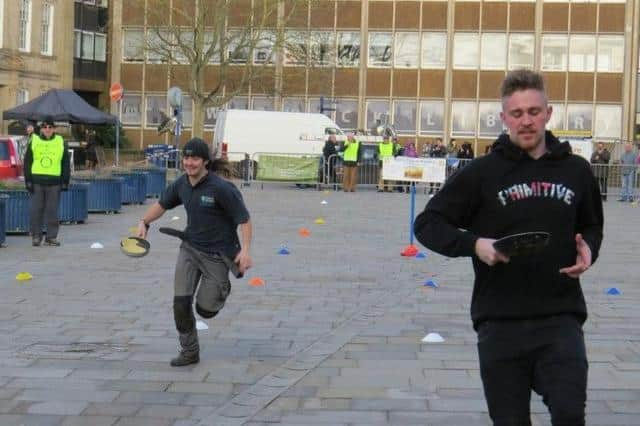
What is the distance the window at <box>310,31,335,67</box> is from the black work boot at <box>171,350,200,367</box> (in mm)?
44860

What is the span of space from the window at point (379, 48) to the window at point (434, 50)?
167cm

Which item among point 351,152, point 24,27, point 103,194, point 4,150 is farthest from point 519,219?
point 24,27

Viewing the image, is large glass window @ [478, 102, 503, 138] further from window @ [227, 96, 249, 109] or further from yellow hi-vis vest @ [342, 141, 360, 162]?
yellow hi-vis vest @ [342, 141, 360, 162]

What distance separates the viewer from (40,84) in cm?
5256

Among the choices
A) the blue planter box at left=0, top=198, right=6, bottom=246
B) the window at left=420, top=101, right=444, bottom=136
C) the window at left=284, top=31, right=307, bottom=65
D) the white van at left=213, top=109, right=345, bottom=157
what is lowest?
the blue planter box at left=0, top=198, right=6, bottom=246

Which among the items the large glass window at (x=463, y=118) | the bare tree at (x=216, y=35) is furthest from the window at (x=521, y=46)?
the bare tree at (x=216, y=35)

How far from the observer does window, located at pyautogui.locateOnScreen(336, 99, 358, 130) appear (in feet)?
191

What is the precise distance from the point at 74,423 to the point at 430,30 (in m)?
52.6

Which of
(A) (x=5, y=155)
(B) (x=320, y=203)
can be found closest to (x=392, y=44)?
(B) (x=320, y=203)

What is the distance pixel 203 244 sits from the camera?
8547 mm

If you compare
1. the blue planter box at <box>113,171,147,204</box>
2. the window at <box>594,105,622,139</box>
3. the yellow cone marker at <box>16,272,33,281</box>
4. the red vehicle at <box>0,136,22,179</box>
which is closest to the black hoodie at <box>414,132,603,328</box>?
the yellow cone marker at <box>16,272,33,281</box>

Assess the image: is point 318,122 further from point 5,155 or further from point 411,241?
point 411,241

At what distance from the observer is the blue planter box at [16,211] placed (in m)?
18.0

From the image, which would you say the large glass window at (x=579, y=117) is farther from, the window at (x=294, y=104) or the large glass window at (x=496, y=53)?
the window at (x=294, y=104)
